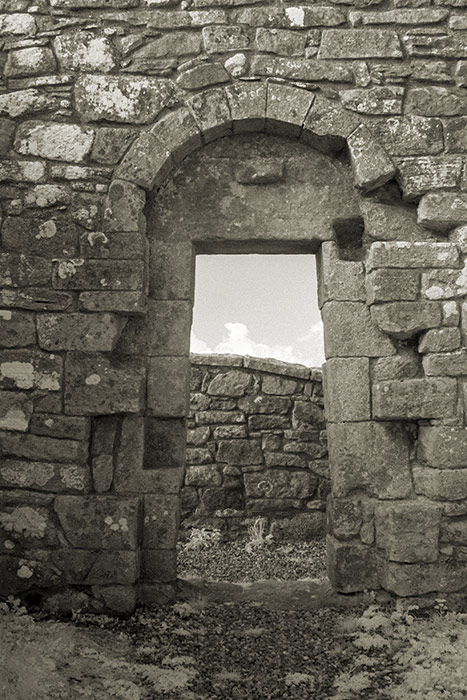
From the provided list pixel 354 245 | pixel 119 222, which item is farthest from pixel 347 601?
pixel 119 222

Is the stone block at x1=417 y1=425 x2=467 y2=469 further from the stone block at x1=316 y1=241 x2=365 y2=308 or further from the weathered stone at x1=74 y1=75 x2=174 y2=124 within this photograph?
the weathered stone at x1=74 y1=75 x2=174 y2=124

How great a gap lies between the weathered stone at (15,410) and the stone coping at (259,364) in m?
2.62

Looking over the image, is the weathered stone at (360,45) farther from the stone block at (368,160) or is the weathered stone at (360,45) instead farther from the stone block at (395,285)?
the stone block at (395,285)

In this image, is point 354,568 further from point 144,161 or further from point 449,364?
point 144,161

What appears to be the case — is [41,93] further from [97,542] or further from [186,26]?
[97,542]

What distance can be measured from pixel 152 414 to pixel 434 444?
6.06ft

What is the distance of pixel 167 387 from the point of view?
13.4 feet

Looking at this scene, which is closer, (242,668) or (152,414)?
(242,668)

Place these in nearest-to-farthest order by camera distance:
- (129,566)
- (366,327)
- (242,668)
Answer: (242,668) → (129,566) → (366,327)

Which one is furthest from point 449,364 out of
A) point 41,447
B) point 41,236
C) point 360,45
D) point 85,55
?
point 85,55

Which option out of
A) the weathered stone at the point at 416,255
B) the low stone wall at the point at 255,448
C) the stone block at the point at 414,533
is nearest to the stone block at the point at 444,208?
the weathered stone at the point at 416,255

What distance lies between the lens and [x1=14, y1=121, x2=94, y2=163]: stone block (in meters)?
4.04

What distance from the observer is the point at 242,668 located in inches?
126

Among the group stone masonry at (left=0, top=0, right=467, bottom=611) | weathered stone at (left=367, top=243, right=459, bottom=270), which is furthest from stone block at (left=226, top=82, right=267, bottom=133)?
weathered stone at (left=367, top=243, right=459, bottom=270)
